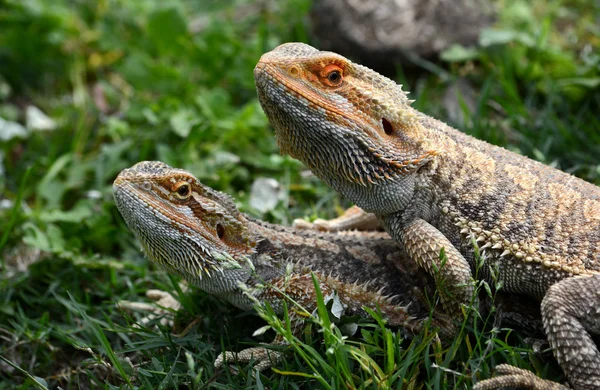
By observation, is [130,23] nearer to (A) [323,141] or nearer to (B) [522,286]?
(A) [323,141]

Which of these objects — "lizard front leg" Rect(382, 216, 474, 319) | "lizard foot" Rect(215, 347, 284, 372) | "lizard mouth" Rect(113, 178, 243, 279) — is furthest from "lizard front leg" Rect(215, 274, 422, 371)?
"lizard mouth" Rect(113, 178, 243, 279)

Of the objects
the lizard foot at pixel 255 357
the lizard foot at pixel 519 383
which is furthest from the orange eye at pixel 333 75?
the lizard foot at pixel 519 383

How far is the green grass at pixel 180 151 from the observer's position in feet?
10.7

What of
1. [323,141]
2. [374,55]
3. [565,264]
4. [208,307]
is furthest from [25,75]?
[565,264]

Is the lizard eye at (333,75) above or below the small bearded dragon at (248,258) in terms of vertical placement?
above

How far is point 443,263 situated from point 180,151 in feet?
9.22

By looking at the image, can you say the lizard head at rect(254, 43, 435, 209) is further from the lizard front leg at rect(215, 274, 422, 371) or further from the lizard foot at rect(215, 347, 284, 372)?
the lizard foot at rect(215, 347, 284, 372)

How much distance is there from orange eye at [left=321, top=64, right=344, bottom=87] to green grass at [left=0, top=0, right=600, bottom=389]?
1193 millimetres

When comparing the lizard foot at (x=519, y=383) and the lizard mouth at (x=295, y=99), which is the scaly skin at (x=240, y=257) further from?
the lizard mouth at (x=295, y=99)

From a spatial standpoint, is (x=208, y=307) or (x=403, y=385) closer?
(x=403, y=385)

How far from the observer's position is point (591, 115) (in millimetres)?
4848

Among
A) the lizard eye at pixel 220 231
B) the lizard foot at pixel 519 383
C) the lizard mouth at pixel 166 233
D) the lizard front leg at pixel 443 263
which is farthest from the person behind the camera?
the lizard eye at pixel 220 231

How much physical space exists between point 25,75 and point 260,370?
5050 millimetres

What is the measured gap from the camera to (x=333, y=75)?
333cm
